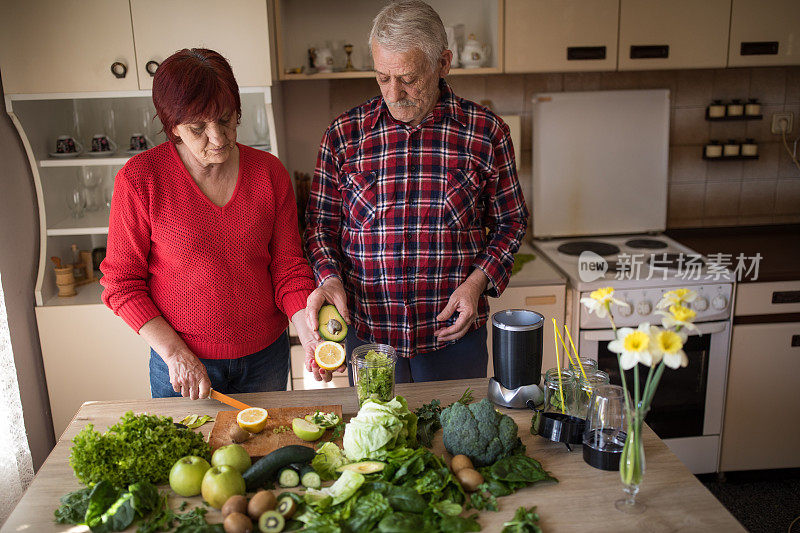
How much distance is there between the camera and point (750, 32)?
269cm

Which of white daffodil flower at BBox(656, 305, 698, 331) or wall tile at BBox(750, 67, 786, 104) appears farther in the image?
wall tile at BBox(750, 67, 786, 104)

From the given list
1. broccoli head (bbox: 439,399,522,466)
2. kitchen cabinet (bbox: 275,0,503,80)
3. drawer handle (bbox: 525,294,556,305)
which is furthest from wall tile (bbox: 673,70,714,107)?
broccoli head (bbox: 439,399,522,466)

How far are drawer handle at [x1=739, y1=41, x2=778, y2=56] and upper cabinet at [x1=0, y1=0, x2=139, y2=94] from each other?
231 cm

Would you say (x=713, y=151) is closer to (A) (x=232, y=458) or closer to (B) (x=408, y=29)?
(B) (x=408, y=29)

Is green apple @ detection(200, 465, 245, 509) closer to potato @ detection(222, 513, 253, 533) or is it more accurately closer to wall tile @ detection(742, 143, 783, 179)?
potato @ detection(222, 513, 253, 533)

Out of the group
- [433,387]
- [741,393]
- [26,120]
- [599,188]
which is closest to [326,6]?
[26,120]

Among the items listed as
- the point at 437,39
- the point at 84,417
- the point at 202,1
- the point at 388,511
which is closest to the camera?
the point at 388,511

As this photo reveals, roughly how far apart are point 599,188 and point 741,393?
103cm

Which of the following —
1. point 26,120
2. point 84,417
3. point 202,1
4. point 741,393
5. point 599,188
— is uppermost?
point 202,1

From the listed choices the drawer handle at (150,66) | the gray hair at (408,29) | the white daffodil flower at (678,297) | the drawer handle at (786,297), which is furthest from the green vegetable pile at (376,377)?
the drawer handle at (786,297)

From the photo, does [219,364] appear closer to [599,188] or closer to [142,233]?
[142,233]

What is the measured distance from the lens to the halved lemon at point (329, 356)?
1.46 m

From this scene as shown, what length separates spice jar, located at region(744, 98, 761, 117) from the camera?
9.91 feet

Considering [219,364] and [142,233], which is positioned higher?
[142,233]
